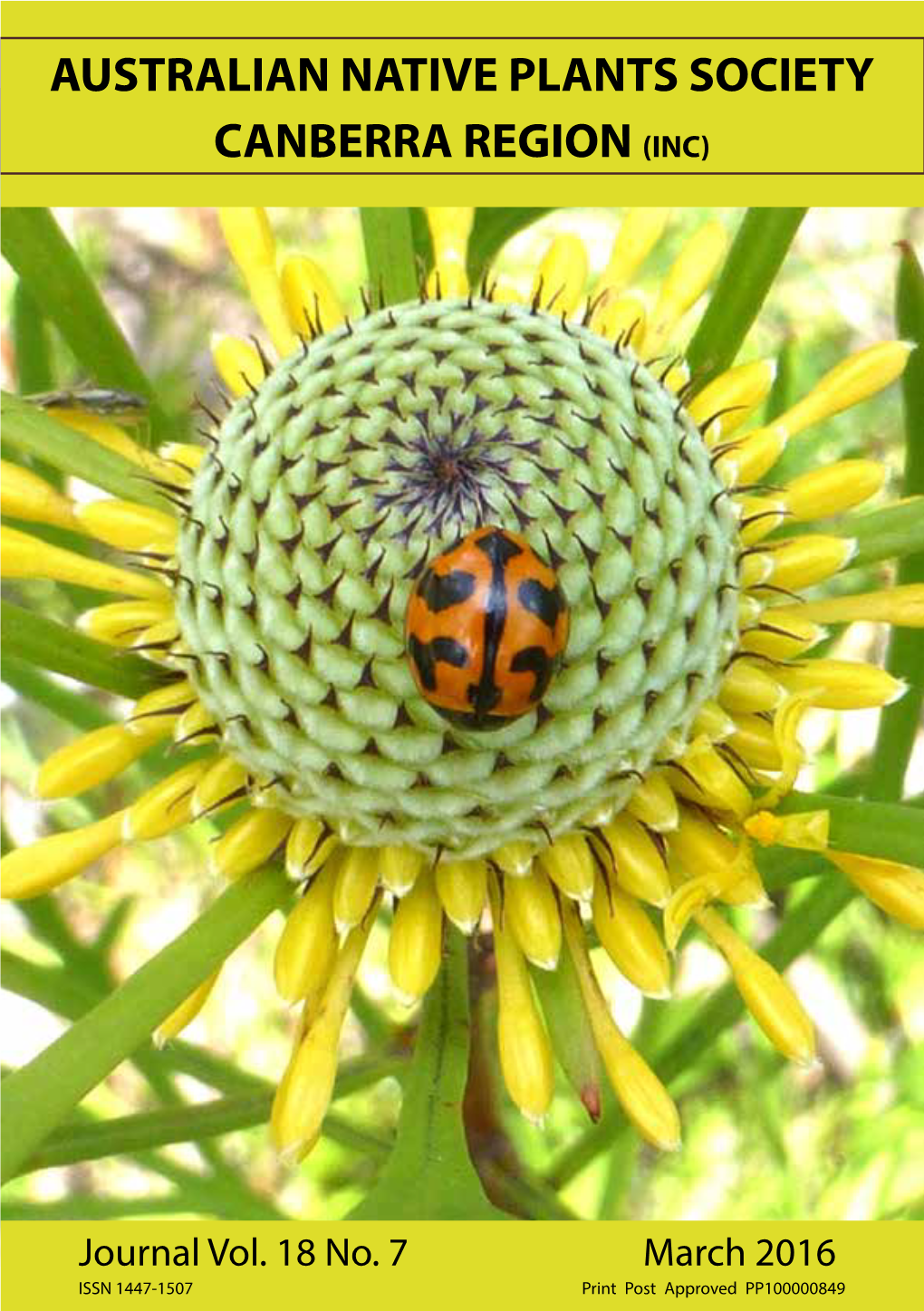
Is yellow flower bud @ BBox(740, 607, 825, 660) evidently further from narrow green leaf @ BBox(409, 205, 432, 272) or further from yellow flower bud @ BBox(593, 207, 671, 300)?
narrow green leaf @ BBox(409, 205, 432, 272)

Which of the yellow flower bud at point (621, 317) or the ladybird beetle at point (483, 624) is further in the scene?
the yellow flower bud at point (621, 317)

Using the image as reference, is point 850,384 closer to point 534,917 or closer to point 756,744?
point 756,744

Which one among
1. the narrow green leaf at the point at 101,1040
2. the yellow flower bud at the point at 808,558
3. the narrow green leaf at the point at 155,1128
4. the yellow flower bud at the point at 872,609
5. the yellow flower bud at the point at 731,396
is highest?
the yellow flower bud at the point at 731,396

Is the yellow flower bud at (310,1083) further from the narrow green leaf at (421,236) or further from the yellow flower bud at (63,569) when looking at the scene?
the narrow green leaf at (421,236)

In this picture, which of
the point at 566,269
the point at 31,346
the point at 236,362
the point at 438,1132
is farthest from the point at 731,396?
the point at 31,346

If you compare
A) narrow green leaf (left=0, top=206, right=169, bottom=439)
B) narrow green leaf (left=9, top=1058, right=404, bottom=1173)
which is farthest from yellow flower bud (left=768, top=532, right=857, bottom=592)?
narrow green leaf (left=9, top=1058, right=404, bottom=1173)

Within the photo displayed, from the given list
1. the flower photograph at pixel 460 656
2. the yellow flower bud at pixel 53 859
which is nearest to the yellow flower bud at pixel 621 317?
the flower photograph at pixel 460 656
